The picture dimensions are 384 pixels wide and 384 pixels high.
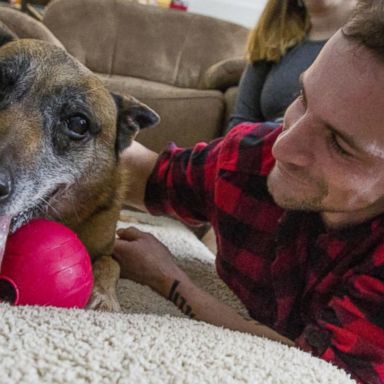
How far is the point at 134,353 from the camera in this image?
2.41ft

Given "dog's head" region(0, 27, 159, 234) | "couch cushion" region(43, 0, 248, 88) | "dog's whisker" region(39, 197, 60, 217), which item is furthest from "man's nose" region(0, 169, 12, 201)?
"couch cushion" region(43, 0, 248, 88)

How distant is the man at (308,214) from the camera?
1010mm

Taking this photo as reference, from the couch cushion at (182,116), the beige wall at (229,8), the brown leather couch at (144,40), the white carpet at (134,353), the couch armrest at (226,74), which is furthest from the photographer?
the beige wall at (229,8)

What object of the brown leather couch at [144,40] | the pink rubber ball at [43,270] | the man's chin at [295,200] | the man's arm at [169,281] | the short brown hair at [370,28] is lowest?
the brown leather couch at [144,40]

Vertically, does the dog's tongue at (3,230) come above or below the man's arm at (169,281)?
above

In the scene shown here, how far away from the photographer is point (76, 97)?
4.35 feet

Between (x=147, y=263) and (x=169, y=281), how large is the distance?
0.10 meters

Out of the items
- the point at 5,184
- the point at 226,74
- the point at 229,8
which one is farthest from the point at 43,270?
the point at 229,8

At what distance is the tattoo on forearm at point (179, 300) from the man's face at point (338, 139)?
→ 358 millimetres

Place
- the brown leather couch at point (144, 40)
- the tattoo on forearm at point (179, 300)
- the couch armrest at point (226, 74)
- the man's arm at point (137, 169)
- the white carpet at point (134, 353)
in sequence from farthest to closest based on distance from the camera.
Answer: the brown leather couch at point (144, 40), the couch armrest at point (226, 74), the man's arm at point (137, 169), the tattoo on forearm at point (179, 300), the white carpet at point (134, 353)

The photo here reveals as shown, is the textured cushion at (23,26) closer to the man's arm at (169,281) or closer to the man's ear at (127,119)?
the man's ear at (127,119)

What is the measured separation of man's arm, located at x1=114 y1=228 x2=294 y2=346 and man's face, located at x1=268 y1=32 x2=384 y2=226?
29cm

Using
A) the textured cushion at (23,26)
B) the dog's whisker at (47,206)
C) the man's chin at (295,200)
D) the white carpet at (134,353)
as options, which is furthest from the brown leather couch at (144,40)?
the white carpet at (134,353)

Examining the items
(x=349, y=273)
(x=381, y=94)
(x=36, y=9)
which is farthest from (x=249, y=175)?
(x=36, y=9)
